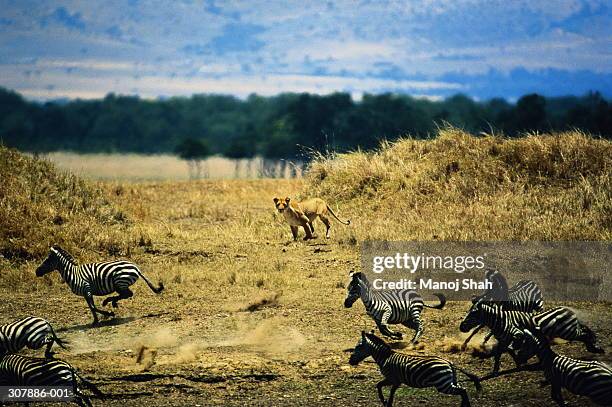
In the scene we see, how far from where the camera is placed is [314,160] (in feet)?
79.9

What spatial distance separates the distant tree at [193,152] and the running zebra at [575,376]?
95.0 feet

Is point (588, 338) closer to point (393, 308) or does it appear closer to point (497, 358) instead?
point (497, 358)

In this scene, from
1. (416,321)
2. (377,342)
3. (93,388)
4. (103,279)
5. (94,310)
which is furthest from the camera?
(103,279)

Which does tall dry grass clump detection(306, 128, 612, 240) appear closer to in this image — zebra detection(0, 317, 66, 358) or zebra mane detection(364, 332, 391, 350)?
zebra mane detection(364, 332, 391, 350)

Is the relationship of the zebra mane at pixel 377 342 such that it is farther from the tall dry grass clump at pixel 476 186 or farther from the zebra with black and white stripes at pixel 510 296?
the tall dry grass clump at pixel 476 186

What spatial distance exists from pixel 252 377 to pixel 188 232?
9028mm

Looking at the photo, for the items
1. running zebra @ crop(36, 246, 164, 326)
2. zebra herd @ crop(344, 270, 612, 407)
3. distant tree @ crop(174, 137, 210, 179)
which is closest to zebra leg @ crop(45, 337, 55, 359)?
running zebra @ crop(36, 246, 164, 326)

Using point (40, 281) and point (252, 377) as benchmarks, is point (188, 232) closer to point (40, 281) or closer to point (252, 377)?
point (40, 281)

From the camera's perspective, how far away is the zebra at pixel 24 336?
10227 mm

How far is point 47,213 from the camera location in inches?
730

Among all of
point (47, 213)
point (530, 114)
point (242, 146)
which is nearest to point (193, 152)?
point (242, 146)

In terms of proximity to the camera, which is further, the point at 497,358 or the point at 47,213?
the point at 47,213

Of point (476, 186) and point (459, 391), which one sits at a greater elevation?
point (476, 186)

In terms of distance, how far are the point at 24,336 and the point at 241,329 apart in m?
2.90
